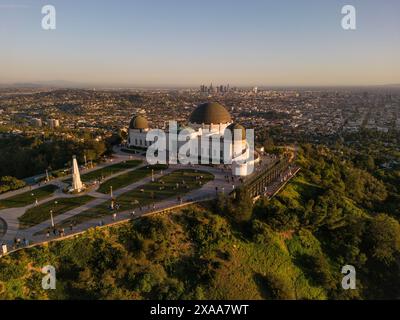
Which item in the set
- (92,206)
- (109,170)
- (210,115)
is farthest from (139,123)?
(92,206)

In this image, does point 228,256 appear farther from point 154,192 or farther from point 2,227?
point 2,227

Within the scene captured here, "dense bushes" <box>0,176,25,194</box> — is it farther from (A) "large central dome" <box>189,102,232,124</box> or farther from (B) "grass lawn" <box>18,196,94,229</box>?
(A) "large central dome" <box>189,102,232,124</box>

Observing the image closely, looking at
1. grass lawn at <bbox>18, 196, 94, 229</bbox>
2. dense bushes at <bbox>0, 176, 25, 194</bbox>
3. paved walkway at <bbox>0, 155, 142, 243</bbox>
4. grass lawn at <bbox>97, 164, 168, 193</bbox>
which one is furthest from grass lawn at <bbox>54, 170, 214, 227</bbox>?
dense bushes at <bbox>0, 176, 25, 194</bbox>

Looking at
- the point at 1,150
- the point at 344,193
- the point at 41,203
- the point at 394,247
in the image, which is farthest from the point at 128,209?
the point at 1,150

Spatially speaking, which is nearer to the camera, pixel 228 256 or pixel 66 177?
pixel 228 256

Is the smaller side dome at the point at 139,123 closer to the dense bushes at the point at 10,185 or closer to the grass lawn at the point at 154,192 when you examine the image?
the grass lawn at the point at 154,192

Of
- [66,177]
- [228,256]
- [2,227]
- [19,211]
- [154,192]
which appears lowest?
[228,256]
